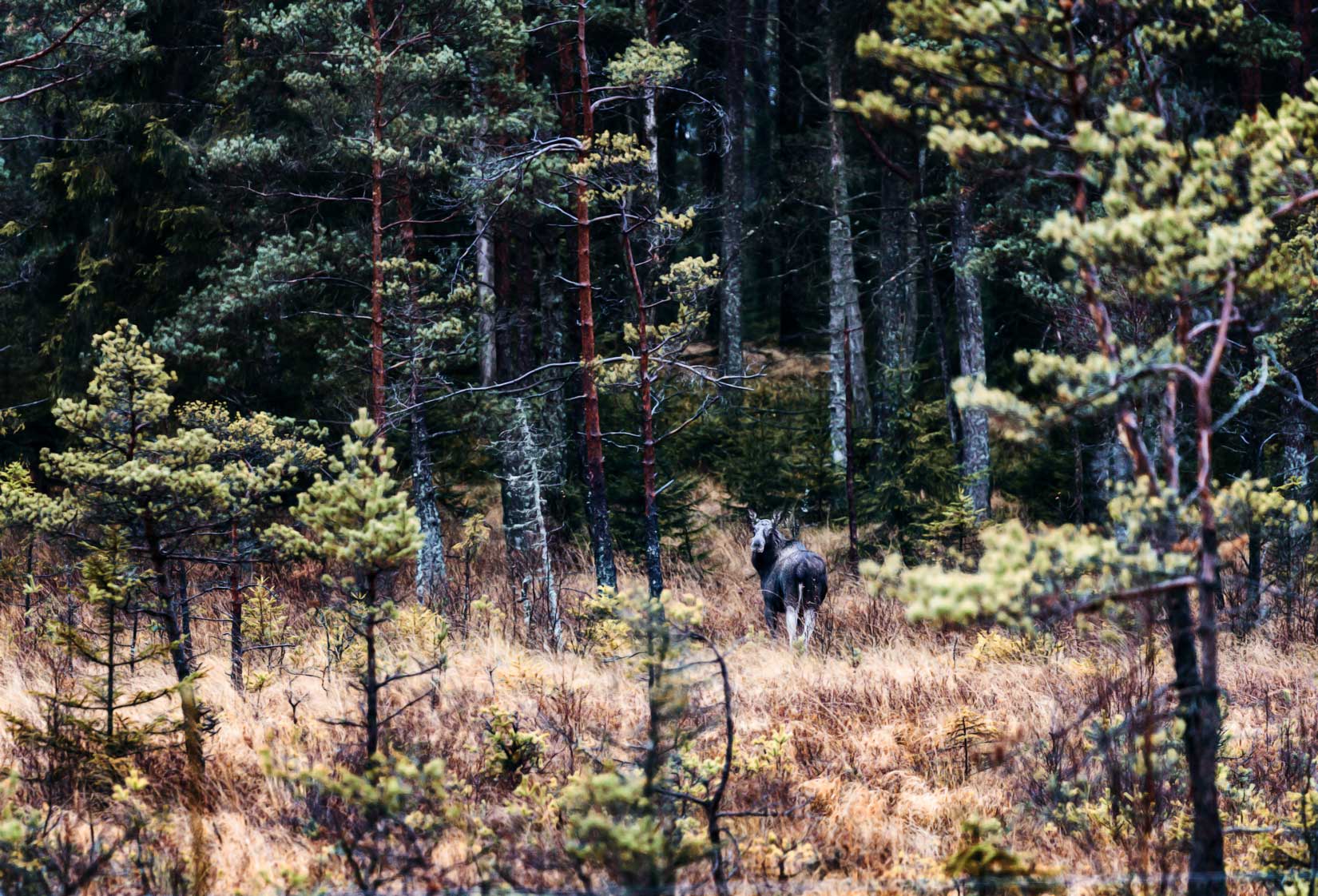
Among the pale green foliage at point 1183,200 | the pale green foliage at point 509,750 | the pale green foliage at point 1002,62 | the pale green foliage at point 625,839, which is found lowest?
the pale green foliage at point 509,750

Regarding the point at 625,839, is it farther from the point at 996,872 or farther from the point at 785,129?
the point at 785,129

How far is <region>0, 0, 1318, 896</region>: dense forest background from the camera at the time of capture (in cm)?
474

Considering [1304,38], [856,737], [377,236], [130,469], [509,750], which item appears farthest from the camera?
[377,236]

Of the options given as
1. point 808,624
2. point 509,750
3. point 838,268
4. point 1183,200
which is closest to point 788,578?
point 808,624

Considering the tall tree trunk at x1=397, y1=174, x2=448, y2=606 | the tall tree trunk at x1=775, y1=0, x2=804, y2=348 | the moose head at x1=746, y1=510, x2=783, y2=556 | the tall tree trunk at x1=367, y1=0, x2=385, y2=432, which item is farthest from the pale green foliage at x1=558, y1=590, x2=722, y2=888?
the tall tree trunk at x1=775, y1=0, x2=804, y2=348

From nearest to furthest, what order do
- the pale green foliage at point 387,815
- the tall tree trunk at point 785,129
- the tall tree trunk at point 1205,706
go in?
the tall tree trunk at point 1205,706 → the pale green foliage at point 387,815 → the tall tree trunk at point 785,129

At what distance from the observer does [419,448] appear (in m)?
13.1

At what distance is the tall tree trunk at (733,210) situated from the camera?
20125mm

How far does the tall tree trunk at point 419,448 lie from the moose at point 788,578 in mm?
3982

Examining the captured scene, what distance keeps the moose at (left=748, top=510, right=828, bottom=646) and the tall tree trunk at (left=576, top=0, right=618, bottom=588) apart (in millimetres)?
1695

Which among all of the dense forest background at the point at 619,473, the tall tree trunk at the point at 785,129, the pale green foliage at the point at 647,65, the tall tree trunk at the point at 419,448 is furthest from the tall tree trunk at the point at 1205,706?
the tall tree trunk at the point at 785,129

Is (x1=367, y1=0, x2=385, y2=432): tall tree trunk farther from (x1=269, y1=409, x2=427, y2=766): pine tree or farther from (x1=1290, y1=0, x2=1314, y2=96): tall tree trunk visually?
(x1=1290, y1=0, x2=1314, y2=96): tall tree trunk

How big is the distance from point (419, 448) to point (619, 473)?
126 inches

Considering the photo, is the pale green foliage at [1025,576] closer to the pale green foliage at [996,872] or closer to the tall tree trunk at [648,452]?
the pale green foliage at [996,872]
